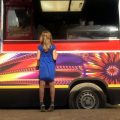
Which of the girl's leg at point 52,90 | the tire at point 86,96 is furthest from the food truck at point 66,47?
the girl's leg at point 52,90

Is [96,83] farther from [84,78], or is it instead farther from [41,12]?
[41,12]

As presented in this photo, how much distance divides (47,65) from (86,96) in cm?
114

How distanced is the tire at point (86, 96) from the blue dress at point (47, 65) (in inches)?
26.7

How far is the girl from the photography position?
11195 millimetres

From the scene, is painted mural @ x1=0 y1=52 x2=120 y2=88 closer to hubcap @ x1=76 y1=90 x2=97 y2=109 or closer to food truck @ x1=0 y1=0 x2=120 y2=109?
food truck @ x1=0 y1=0 x2=120 y2=109

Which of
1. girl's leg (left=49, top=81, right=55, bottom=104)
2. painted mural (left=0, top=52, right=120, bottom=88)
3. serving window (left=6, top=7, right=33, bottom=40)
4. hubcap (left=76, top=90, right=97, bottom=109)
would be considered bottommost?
hubcap (left=76, top=90, right=97, bottom=109)

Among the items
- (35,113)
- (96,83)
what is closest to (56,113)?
(35,113)

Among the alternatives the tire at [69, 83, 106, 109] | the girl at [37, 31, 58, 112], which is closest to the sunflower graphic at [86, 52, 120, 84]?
the tire at [69, 83, 106, 109]

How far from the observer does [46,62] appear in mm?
11211

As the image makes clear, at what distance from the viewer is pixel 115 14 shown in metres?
11.5

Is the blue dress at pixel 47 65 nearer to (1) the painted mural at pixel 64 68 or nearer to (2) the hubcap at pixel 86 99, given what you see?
(1) the painted mural at pixel 64 68

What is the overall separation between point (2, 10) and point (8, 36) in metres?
0.56

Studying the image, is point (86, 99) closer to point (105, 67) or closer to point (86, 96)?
point (86, 96)

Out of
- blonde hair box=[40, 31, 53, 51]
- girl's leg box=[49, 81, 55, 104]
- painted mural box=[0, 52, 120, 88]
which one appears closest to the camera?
blonde hair box=[40, 31, 53, 51]
